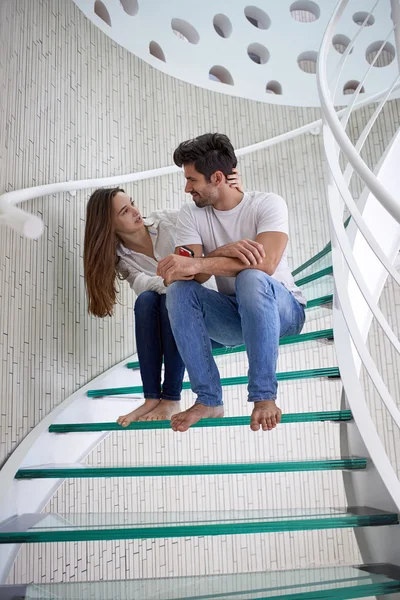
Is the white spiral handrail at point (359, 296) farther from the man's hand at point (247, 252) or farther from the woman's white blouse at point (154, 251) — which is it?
the woman's white blouse at point (154, 251)

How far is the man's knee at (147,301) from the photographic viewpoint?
220 centimetres

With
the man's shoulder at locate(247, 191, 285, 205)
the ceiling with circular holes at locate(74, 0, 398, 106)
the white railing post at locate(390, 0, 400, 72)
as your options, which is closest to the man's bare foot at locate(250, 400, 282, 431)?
the man's shoulder at locate(247, 191, 285, 205)

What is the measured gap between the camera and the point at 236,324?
2.08 metres

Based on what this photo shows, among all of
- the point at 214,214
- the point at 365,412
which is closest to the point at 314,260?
the point at 214,214

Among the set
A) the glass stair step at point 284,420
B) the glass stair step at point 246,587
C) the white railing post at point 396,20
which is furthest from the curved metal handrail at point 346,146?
the glass stair step at point 246,587

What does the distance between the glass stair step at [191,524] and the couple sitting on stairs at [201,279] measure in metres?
0.27

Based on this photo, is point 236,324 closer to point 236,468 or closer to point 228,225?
point 228,225

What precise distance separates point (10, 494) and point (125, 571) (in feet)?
4.88

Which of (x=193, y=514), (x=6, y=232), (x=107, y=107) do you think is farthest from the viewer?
(x=107, y=107)

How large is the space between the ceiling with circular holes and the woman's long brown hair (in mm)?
1468

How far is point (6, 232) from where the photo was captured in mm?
2004

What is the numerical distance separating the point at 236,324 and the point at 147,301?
348mm

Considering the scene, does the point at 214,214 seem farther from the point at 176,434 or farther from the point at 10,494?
the point at 176,434

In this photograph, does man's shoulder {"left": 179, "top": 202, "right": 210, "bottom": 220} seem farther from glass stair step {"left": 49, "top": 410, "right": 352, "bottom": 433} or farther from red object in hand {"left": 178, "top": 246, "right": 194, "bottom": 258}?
glass stair step {"left": 49, "top": 410, "right": 352, "bottom": 433}
